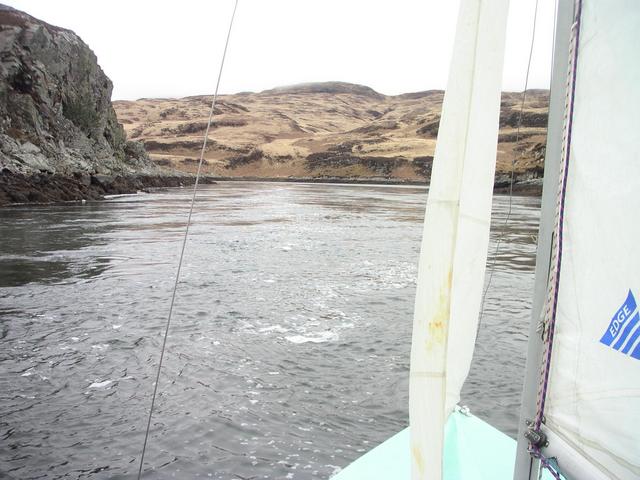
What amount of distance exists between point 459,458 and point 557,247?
7.09 ft

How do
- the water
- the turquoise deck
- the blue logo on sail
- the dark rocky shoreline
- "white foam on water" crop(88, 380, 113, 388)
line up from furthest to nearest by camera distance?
the dark rocky shoreline, "white foam on water" crop(88, 380, 113, 388), the water, the turquoise deck, the blue logo on sail

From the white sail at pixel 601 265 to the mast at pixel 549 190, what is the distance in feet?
0.21

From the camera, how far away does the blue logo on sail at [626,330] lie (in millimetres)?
1705

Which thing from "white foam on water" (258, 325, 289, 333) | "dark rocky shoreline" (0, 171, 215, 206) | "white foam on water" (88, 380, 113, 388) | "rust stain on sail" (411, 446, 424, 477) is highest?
"dark rocky shoreline" (0, 171, 215, 206)

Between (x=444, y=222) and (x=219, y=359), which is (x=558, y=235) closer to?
(x=444, y=222)

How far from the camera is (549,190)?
2.04m

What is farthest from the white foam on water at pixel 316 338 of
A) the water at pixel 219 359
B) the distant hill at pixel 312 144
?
the distant hill at pixel 312 144

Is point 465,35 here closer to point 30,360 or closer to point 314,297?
point 30,360

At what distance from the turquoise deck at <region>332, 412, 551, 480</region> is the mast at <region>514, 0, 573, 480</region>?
1381 mm

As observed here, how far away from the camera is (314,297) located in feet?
37.2

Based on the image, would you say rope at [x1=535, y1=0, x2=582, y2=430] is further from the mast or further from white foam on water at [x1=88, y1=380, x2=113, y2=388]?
white foam on water at [x1=88, y1=380, x2=113, y2=388]

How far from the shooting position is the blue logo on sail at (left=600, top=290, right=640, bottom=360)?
1.71m

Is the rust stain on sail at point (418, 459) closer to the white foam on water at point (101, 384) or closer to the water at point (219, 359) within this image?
the water at point (219, 359)

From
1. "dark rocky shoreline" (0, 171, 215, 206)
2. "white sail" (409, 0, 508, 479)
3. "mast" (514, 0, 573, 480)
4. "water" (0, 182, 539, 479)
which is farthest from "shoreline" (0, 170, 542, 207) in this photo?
"mast" (514, 0, 573, 480)
